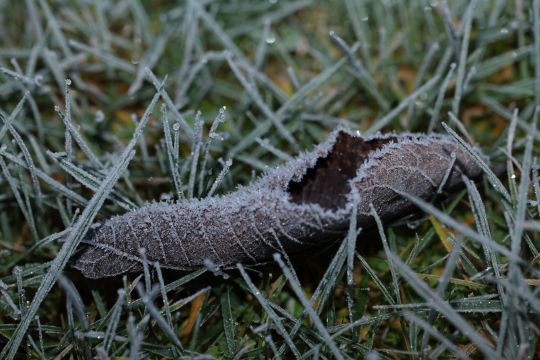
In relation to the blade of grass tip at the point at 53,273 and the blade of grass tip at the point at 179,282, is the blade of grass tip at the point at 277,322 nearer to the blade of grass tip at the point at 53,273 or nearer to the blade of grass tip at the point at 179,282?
the blade of grass tip at the point at 179,282

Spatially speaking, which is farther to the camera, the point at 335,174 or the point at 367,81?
the point at 367,81

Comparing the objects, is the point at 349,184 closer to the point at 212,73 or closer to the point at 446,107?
the point at 446,107

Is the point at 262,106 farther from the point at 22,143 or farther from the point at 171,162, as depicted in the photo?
the point at 22,143

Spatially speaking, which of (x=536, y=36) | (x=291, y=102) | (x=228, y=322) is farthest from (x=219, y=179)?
(x=536, y=36)

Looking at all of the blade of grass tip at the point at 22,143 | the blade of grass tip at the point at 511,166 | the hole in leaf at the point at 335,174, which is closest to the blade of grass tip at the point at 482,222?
the blade of grass tip at the point at 511,166

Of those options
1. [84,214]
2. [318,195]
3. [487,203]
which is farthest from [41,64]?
[487,203]
